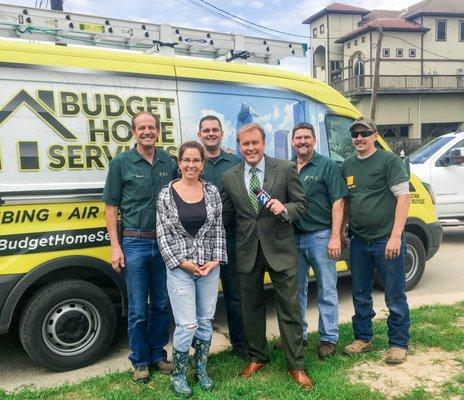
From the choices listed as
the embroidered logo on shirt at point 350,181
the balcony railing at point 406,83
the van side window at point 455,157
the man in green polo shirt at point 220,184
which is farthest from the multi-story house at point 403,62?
the man in green polo shirt at point 220,184

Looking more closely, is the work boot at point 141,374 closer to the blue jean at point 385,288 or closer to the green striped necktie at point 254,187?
the green striped necktie at point 254,187

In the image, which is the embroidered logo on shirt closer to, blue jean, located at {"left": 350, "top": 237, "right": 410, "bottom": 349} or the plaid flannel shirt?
blue jean, located at {"left": 350, "top": 237, "right": 410, "bottom": 349}

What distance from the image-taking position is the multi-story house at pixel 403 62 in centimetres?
3206

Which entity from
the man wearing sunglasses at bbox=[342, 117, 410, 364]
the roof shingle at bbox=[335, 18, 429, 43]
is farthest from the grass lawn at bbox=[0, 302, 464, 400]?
the roof shingle at bbox=[335, 18, 429, 43]

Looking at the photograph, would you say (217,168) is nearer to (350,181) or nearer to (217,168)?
(217,168)

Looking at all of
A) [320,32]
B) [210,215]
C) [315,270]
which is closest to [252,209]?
[210,215]

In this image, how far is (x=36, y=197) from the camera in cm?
347

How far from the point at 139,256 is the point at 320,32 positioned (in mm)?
40787

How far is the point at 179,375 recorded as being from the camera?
327 cm

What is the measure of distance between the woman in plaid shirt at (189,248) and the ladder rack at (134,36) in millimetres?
1588

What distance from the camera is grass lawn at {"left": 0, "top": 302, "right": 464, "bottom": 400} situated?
3172mm

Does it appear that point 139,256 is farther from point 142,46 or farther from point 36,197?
point 142,46

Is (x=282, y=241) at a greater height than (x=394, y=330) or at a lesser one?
greater

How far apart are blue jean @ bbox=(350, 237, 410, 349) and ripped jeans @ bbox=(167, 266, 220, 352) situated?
3.99 feet
